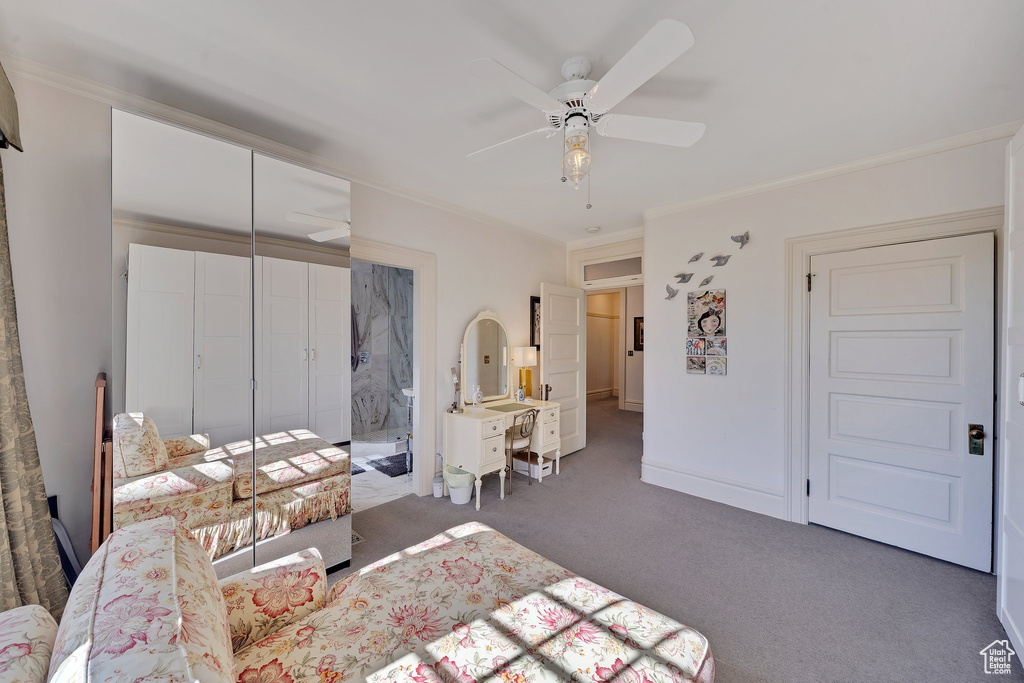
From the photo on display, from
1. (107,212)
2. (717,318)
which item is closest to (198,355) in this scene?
(107,212)

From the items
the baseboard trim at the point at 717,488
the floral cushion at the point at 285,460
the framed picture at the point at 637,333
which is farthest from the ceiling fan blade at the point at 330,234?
the framed picture at the point at 637,333

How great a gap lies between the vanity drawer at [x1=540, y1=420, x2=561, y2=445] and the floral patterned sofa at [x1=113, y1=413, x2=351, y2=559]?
6.40ft

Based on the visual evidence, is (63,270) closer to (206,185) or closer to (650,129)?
(206,185)

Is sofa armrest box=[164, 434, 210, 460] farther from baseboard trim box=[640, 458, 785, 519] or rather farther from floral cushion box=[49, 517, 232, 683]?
baseboard trim box=[640, 458, 785, 519]

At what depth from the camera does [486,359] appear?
395 cm

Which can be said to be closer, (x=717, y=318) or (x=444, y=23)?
(x=444, y=23)

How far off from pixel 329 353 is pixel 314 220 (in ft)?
2.66

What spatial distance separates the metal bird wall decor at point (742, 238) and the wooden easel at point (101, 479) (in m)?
4.16

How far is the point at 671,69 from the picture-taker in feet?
5.95

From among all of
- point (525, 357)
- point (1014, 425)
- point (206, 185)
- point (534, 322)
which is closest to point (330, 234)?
point (206, 185)

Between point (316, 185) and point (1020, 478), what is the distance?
369cm

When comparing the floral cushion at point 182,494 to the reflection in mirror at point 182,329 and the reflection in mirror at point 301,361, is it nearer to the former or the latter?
the reflection in mirror at point 182,329

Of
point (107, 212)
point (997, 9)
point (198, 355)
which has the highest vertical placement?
point (997, 9)

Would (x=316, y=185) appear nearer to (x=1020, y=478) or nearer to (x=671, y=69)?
(x=671, y=69)
